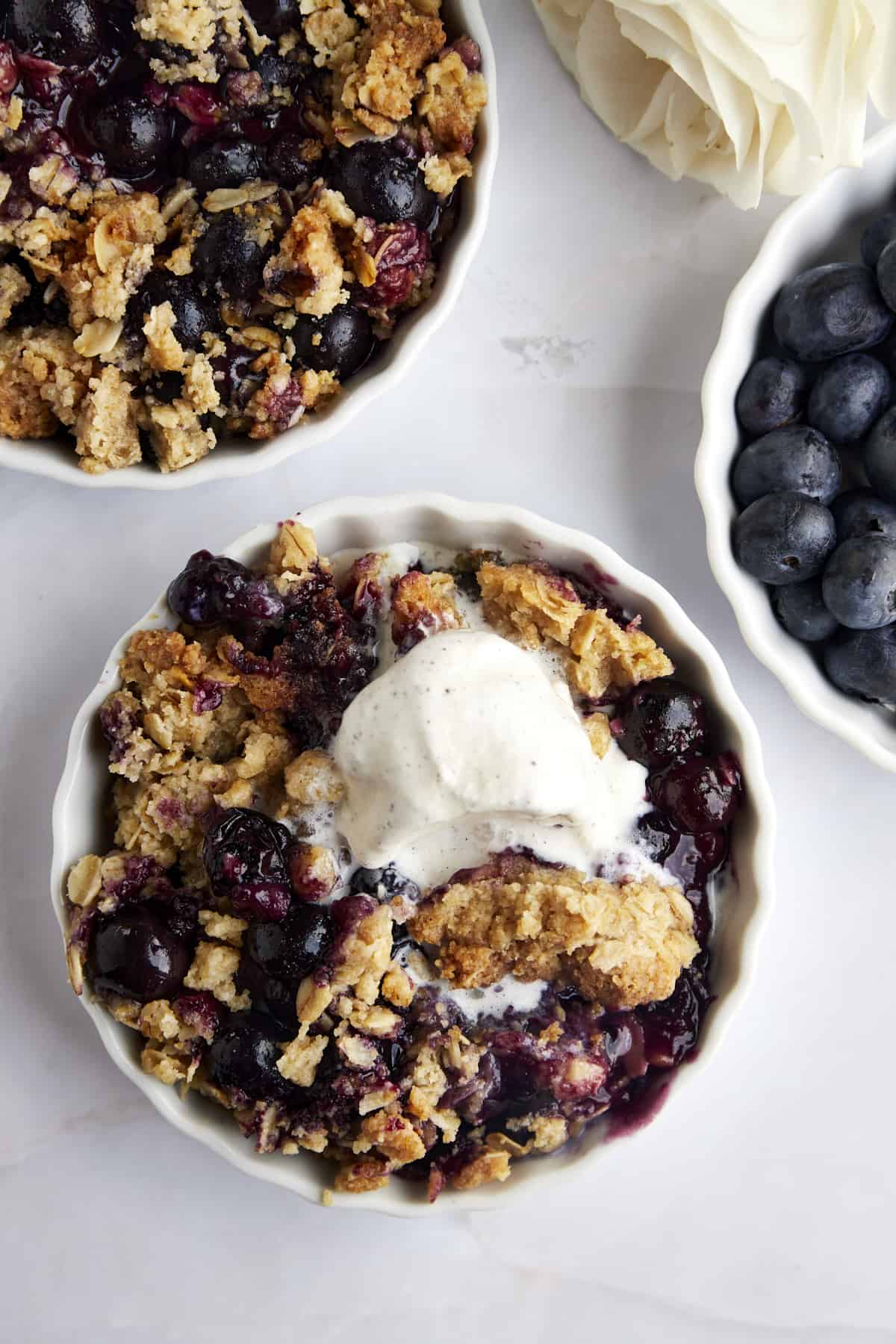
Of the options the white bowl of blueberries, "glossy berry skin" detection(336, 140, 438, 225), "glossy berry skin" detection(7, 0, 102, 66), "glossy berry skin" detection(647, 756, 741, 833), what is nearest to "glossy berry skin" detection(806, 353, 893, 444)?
the white bowl of blueberries

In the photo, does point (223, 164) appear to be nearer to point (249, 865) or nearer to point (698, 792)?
point (249, 865)

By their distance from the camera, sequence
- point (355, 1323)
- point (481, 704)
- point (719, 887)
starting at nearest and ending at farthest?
point (481, 704)
point (719, 887)
point (355, 1323)

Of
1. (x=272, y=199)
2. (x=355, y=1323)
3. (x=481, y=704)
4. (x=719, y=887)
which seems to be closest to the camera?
(x=481, y=704)

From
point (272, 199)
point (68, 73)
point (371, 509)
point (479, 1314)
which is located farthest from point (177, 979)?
point (68, 73)

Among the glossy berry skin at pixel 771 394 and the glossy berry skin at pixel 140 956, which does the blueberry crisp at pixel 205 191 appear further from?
the glossy berry skin at pixel 140 956

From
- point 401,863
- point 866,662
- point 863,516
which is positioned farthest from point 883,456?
point 401,863

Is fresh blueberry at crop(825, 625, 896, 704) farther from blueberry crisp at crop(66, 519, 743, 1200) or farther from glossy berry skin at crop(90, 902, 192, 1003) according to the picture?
glossy berry skin at crop(90, 902, 192, 1003)

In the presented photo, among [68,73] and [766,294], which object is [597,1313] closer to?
[766,294]

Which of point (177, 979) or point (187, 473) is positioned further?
point (187, 473)
